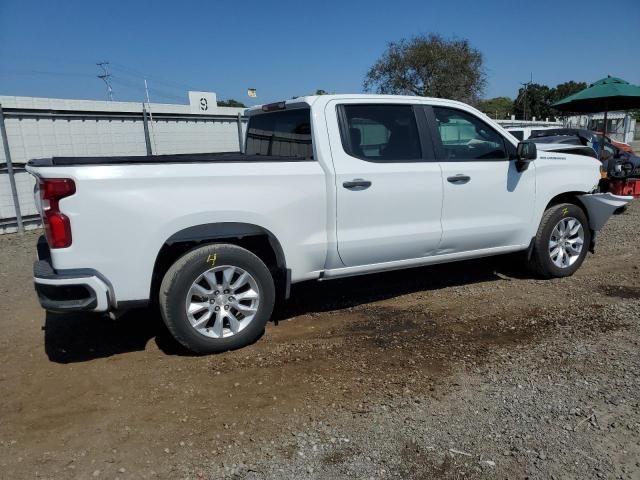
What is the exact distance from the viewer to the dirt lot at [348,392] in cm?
274

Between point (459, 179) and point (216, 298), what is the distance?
2.47 metres

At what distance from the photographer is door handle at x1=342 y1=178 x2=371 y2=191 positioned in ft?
14.0

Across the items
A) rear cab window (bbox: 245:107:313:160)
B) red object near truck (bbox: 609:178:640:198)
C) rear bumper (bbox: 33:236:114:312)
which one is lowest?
red object near truck (bbox: 609:178:640:198)

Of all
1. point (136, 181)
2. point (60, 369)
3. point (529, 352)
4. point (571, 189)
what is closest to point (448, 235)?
point (529, 352)

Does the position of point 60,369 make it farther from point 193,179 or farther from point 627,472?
point 627,472

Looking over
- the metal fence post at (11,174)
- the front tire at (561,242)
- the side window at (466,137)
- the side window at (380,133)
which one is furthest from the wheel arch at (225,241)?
the metal fence post at (11,174)

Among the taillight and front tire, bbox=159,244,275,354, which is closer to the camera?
the taillight

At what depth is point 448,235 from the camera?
4.87 meters

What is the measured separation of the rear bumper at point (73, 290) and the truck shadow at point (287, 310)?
74cm

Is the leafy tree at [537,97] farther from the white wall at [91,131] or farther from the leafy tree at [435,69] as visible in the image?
the white wall at [91,131]

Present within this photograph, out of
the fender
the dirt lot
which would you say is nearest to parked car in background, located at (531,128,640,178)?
the dirt lot

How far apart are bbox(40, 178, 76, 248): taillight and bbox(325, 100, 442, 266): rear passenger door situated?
1987mm

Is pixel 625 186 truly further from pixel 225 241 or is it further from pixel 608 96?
pixel 225 241

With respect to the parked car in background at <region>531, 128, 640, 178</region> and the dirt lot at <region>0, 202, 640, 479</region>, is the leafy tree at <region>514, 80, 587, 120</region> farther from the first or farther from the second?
the dirt lot at <region>0, 202, 640, 479</region>
